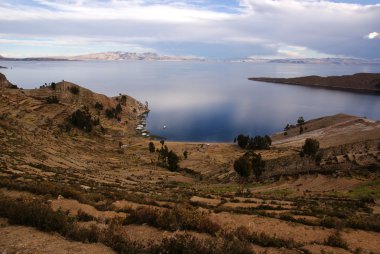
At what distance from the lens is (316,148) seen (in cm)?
4684

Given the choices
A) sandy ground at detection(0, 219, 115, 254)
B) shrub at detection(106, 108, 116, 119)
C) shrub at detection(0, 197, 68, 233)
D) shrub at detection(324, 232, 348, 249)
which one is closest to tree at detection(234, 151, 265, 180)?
shrub at detection(324, 232, 348, 249)

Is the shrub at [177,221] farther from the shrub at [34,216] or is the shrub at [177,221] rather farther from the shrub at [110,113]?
the shrub at [110,113]

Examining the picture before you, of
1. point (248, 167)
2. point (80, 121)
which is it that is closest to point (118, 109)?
point (80, 121)

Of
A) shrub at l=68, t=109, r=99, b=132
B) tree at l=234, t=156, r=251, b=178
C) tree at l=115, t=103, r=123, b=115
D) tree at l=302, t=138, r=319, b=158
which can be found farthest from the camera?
tree at l=115, t=103, r=123, b=115

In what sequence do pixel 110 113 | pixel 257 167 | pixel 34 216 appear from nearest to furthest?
pixel 34 216 < pixel 257 167 < pixel 110 113

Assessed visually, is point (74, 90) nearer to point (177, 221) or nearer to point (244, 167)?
point (244, 167)

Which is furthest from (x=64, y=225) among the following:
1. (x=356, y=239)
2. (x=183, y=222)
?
(x=356, y=239)

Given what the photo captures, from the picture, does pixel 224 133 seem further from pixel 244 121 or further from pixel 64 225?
pixel 64 225

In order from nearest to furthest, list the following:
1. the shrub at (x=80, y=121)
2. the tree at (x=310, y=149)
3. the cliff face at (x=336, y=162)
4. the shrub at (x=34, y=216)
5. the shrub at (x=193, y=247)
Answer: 1. the shrub at (x=193, y=247)
2. the shrub at (x=34, y=216)
3. the cliff face at (x=336, y=162)
4. the tree at (x=310, y=149)
5. the shrub at (x=80, y=121)

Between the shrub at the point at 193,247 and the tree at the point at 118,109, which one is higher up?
the shrub at the point at 193,247

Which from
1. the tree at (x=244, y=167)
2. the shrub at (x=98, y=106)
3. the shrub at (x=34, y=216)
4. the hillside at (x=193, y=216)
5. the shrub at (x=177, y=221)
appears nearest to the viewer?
the hillside at (x=193, y=216)

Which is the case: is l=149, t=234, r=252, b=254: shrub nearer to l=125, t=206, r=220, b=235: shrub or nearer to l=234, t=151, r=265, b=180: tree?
l=125, t=206, r=220, b=235: shrub

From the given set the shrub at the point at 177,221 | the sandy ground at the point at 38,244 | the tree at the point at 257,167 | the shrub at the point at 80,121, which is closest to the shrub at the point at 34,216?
the sandy ground at the point at 38,244

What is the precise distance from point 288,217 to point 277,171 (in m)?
29.3
